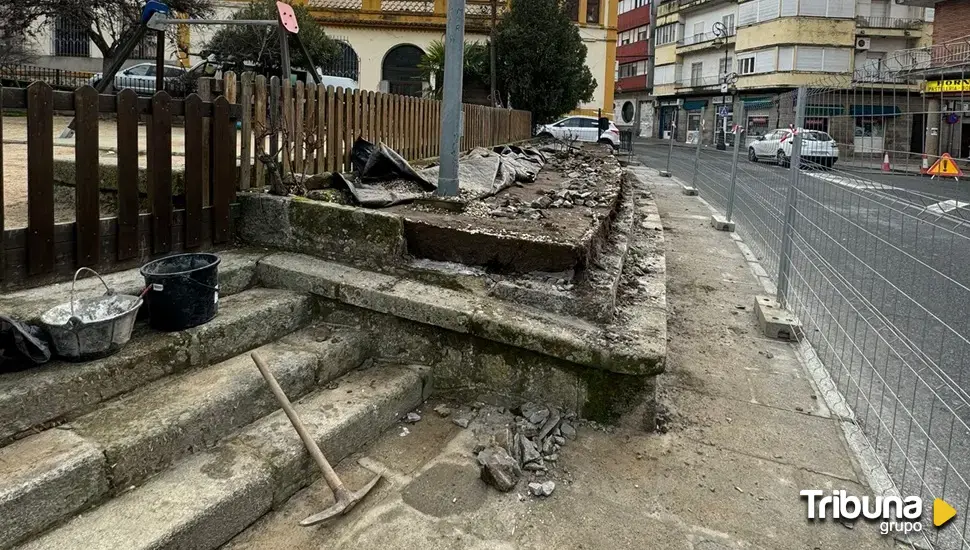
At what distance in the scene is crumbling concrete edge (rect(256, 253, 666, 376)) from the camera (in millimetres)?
3182

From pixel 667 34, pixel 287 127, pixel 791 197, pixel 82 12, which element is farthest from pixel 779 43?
pixel 287 127

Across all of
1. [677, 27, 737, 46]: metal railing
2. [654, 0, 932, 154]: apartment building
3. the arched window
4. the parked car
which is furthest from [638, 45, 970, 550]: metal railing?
[677, 27, 737, 46]: metal railing

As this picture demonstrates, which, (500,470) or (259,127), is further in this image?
(259,127)

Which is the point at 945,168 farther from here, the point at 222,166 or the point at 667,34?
the point at 667,34

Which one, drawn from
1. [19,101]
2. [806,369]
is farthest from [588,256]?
[19,101]

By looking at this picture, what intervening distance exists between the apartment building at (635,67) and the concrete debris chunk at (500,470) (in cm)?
5642

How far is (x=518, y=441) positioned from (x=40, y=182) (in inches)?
101

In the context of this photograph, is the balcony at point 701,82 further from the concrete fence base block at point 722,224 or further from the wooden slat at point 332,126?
the wooden slat at point 332,126

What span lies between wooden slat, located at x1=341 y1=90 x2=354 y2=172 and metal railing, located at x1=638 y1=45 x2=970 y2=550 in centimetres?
363

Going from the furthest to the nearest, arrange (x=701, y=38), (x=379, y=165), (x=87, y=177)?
(x=701, y=38), (x=379, y=165), (x=87, y=177)

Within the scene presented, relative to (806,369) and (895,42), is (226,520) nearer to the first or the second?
(806,369)

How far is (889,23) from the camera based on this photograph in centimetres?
3653

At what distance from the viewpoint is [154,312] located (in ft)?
9.64

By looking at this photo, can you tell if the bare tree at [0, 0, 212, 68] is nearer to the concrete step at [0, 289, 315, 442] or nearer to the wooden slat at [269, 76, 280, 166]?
the wooden slat at [269, 76, 280, 166]
